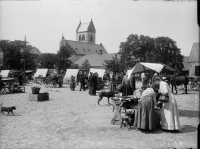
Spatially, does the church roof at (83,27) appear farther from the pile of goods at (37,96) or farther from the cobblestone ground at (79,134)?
the cobblestone ground at (79,134)

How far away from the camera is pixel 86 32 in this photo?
351ft

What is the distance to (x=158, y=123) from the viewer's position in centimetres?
704

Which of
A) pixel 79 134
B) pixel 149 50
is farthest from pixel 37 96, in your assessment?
pixel 149 50

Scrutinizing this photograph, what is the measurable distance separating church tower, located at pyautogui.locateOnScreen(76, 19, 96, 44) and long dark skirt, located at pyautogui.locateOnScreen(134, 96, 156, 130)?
102 metres

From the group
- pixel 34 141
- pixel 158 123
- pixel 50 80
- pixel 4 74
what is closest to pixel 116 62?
pixel 50 80

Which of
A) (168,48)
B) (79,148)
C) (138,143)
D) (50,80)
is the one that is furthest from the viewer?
(168,48)

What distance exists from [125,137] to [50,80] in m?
18.8

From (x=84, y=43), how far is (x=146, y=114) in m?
97.8

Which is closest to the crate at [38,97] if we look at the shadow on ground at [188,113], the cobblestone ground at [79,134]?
the cobblestone ground at [79,134]

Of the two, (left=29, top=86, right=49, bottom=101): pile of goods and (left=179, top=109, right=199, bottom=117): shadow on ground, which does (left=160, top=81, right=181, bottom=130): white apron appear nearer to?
(left=179, top=109, right=199, bottom=117): shadow on ground

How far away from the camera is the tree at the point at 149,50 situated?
4906 centimetres

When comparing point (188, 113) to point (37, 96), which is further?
point (37, 96)

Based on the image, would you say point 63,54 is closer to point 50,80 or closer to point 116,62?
point 116,62

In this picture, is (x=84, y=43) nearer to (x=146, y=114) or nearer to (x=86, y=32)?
(x=86, y=32)
